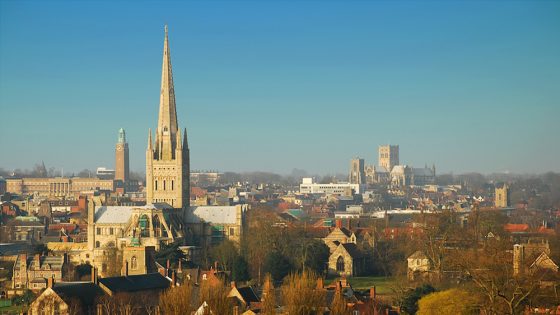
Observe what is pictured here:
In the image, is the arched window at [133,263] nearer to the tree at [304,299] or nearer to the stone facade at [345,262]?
the stone facade at [345,262]

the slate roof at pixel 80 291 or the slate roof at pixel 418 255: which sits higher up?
the slate roof at pixel 418 255

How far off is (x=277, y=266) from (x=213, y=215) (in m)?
24.4

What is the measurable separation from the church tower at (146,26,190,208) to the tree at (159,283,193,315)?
52748 millimetres

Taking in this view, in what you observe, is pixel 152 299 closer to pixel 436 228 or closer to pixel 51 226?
pixel 436 228

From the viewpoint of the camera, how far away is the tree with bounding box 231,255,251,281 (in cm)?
7169

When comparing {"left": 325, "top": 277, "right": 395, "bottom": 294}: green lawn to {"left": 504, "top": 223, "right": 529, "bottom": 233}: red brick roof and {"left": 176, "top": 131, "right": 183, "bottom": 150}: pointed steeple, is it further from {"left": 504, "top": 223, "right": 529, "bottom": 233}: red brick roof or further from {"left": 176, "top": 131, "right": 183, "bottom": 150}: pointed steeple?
{"left": 176, "top": 131, "right": 183, "bottom": 150}: pointed steeple

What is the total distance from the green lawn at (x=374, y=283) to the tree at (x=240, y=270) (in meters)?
4.65

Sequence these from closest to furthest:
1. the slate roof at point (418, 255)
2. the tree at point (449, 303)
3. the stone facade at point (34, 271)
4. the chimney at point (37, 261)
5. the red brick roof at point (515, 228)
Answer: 1. the tree at point (449, 303)
2. the stone facade at point (34, 271)
3. the slate roof at point (418, 255)
4. the chimney at point (37, 261)
5. the red brick roof at point (515, 228)

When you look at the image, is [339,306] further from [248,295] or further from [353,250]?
[353,250]

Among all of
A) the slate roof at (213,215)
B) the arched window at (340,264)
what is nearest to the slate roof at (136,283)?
the arched window at (340,264)

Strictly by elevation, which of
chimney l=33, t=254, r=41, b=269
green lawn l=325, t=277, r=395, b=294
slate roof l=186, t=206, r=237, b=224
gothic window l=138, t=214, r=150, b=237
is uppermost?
slate roof l=186, t=206, r=237, b=224

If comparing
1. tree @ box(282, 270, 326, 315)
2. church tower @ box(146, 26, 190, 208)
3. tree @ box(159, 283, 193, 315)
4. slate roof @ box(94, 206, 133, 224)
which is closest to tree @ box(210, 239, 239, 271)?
slate roof @ box(94, 206, 133, 224)

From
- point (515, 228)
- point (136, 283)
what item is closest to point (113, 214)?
point (515, 228)

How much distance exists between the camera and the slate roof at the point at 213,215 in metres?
98.6
